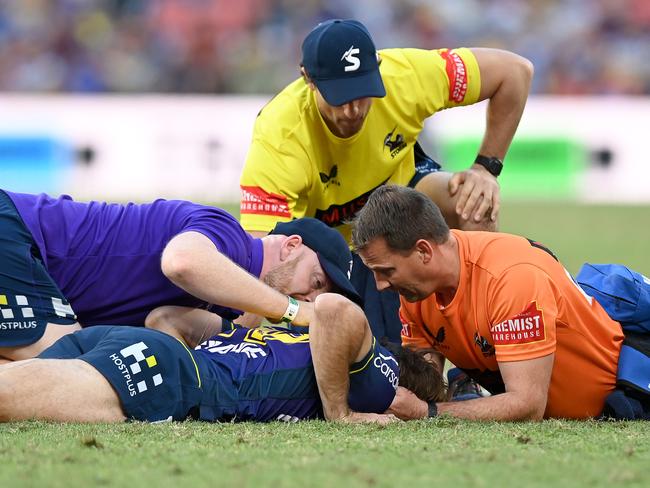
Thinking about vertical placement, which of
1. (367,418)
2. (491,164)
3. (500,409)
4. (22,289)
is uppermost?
(491,164)

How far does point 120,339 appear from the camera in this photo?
4.75m

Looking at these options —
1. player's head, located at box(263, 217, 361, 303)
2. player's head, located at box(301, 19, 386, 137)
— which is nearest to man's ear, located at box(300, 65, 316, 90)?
player's head, located at box(301, 19, 386, 137)

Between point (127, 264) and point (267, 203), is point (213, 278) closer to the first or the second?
point (127, 264)

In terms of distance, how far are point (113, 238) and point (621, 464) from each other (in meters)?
2.60

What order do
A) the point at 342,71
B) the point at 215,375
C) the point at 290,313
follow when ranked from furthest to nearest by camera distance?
the point at 342,71 → the point at 290,313 → the point at 215,375

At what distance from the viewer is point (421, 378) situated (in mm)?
5105

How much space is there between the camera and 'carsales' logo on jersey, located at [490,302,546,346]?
188 inches

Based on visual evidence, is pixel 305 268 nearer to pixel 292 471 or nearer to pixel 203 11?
A: pixel 292 471

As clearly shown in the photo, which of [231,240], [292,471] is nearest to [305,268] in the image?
[231,240]

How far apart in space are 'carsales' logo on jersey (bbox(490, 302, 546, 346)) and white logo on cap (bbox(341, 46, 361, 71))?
177 cm

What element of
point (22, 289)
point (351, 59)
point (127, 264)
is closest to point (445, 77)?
point (351, 59)

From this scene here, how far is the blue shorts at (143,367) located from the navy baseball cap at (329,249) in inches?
33.7

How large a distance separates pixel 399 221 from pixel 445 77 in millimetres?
1946

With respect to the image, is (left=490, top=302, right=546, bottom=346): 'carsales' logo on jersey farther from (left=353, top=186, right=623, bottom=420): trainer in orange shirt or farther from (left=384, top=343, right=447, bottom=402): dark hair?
(left=384, top=343, right=447, bottom=402): dark hair
